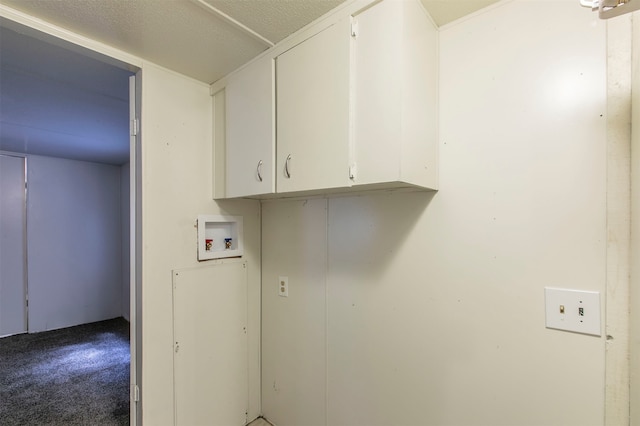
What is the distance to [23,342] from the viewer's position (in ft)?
10.8

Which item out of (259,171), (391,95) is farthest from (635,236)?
(259,171)

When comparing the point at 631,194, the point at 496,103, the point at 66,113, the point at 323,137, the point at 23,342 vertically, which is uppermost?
the point at 66,113

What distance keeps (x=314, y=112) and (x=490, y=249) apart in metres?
0.88

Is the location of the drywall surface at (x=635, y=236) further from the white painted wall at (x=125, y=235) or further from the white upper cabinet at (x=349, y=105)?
the white painted wall at (x=125, y=235)

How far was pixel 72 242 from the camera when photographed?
394cm

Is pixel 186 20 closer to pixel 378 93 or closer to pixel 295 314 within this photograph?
pixel 378 93

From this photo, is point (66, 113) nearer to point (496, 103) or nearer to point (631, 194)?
point (496, 103)

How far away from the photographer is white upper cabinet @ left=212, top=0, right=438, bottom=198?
3.40 feet

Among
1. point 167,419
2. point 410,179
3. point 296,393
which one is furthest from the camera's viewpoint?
point 296,393

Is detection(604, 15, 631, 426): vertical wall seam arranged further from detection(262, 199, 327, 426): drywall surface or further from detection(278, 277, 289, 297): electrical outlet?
detection(278, 277, 289, 297): electrical outlet

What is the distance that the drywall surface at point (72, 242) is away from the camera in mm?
3678

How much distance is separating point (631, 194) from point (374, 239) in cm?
89

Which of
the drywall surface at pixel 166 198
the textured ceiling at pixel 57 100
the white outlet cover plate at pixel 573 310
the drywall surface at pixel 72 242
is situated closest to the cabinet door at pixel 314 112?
the drywall surface at pixel 166 198

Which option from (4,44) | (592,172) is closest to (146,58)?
(4,44)
